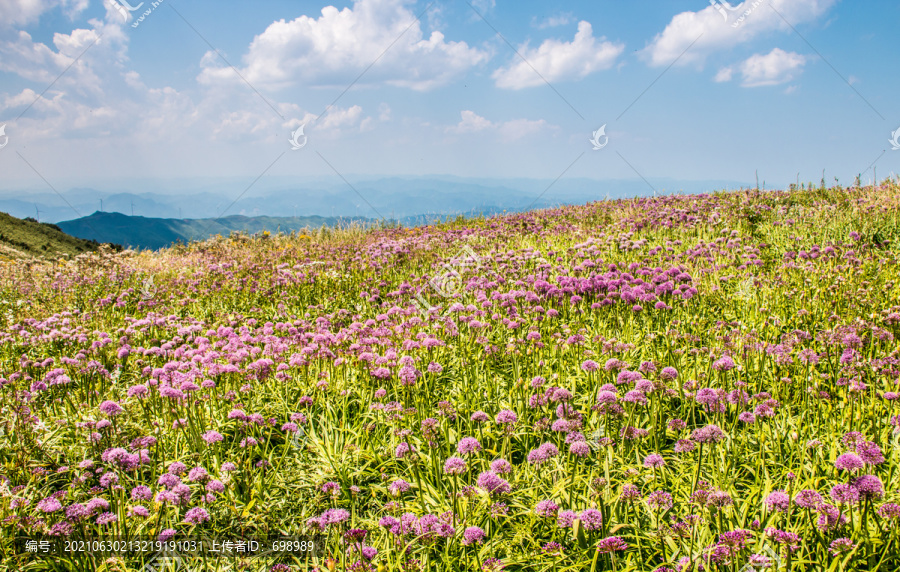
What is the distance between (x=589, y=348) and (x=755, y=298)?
286 cm

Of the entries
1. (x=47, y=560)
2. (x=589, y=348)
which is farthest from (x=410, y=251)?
(x=47, y=560)

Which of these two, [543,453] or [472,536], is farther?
[543,453]

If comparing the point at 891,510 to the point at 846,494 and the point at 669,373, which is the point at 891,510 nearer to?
the point at 846,494

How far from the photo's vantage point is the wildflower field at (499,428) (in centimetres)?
263

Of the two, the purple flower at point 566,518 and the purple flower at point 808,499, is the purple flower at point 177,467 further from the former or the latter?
the purple flower at point 808,499

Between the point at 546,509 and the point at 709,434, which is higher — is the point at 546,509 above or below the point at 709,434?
below

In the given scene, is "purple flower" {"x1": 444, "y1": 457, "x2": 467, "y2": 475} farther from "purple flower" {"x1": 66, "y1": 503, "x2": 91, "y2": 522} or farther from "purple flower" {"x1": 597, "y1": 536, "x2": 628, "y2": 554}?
"purple flower" {"x1": 66, "y1": 503, "x2": 91, "y2": 522}

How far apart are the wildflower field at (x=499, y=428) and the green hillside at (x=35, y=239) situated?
20456 millimetres

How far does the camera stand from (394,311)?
630 cm

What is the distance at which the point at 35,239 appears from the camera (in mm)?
26359

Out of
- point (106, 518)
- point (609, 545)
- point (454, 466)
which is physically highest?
point (454, 466)

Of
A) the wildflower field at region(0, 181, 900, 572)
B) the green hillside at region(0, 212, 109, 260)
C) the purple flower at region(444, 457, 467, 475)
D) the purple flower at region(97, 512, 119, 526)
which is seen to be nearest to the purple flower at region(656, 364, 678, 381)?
the wildflower field at region(0, 181, 900, 572)

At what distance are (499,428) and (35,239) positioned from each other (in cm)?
3244

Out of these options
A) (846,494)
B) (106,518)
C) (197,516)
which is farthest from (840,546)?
(106,518)
